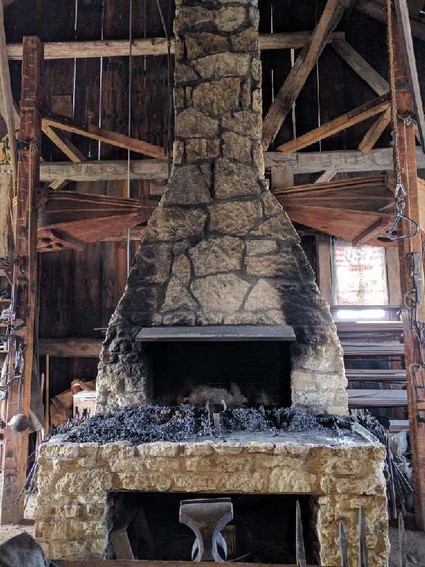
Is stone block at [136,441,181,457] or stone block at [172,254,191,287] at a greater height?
stone block at [172,254,191,287]

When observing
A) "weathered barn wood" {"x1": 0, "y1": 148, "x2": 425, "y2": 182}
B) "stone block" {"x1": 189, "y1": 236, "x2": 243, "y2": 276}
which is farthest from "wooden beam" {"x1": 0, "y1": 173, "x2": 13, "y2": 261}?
"stone block" {"x1": 189, "y1": 236, "x2": 243, "y2": 276}

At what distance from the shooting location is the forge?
247 centimetres

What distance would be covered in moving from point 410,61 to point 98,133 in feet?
10.2

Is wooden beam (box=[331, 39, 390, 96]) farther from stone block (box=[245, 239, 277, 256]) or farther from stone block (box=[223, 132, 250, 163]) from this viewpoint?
stone block (box=[245, 239, 277, 256])

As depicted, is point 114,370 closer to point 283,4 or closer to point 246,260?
point 246,260

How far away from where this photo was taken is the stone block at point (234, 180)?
3656 millimetres

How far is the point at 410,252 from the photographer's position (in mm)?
3670

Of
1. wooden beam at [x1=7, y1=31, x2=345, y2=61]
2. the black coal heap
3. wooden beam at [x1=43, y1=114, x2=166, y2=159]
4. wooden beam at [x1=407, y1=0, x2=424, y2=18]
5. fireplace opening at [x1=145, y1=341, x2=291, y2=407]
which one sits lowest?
the black coal heap

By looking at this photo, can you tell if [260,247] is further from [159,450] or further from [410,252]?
[159,450]

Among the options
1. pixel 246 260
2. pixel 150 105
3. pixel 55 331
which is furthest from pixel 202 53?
pixel 55 331

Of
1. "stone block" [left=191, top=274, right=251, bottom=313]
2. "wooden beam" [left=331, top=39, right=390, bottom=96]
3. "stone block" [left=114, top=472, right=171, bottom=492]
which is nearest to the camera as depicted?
"stone block" [left=114, top=472, right=171, bottom=492]

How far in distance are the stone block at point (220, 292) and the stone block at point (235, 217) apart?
1.29 feet

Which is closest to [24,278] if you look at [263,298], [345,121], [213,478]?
[263,298]

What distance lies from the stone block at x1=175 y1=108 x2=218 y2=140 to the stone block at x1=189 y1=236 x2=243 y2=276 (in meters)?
0.94
